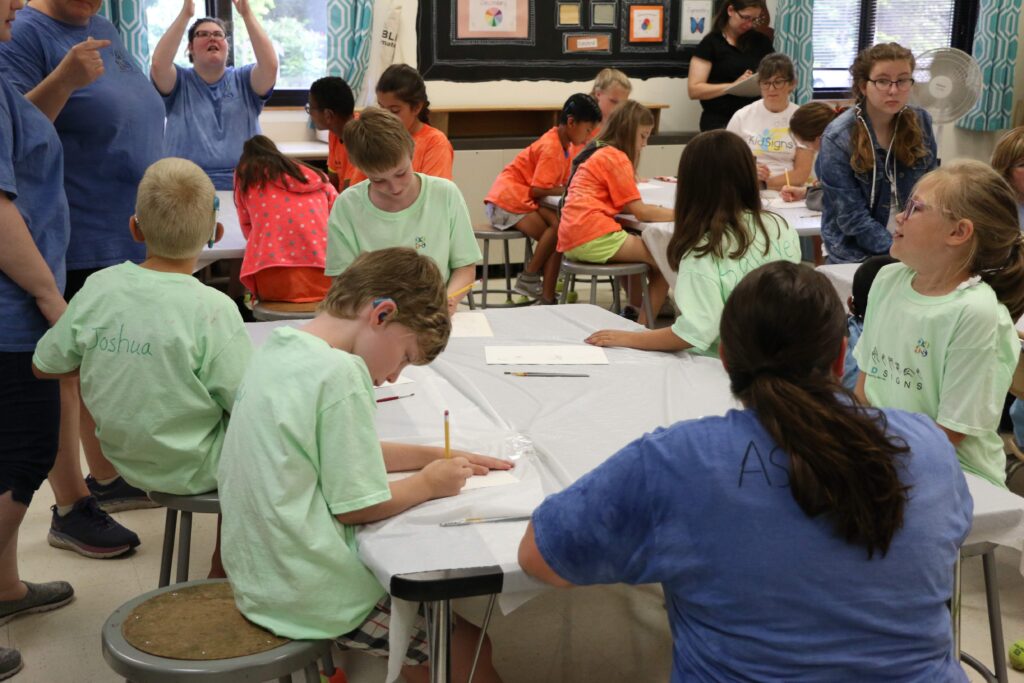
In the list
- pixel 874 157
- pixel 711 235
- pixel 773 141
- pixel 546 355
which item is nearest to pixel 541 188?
pixel 773 141

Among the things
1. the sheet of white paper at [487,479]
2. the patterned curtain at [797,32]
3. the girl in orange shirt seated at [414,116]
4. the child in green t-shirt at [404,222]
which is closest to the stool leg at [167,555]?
the sheet of white paper at [487,479]

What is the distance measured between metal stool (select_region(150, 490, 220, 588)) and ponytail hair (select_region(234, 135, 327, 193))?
5.25 feet

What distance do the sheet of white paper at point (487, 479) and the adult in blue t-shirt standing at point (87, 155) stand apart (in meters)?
1.43

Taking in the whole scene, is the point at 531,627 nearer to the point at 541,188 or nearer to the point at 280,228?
the point at 280,228

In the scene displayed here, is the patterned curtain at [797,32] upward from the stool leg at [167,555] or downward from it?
upward

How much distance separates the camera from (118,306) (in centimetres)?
203

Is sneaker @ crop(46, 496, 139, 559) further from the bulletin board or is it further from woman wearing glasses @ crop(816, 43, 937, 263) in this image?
the bulletin board

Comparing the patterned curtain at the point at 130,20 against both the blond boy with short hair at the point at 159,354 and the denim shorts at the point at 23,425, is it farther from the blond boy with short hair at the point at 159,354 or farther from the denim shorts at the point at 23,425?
the blond boy with short hair at the point at 159,354

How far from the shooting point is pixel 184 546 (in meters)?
2.17

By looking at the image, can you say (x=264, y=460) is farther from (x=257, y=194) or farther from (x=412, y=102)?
(x=412, y=102)

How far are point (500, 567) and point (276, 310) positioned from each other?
228 cm

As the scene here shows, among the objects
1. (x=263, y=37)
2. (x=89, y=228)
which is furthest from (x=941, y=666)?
(x=263, y=37)

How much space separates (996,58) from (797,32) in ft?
4.83

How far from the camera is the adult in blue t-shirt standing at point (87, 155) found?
111 inches
